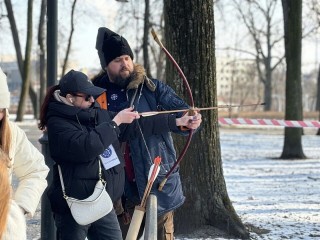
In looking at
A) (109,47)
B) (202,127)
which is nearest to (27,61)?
(202,127)

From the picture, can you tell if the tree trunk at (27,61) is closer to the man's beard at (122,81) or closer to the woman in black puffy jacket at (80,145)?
the man's beard at (122,81)

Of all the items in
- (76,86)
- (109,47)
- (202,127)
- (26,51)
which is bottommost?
(202,127)

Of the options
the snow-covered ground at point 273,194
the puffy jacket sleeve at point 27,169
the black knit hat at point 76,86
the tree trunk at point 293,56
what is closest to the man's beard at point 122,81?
the black knit hat at point 76,86

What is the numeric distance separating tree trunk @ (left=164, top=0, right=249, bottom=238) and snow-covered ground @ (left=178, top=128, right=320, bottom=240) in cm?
30

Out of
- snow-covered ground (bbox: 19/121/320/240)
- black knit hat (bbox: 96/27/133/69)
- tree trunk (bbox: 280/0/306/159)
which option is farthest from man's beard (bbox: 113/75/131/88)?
tree trunk (bbox: 280/0/306/159)

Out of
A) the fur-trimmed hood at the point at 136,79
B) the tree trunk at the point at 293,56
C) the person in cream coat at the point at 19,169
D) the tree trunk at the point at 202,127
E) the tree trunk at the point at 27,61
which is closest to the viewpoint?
the person in cream coat at the point at 19,169

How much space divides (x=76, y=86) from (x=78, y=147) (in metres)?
0.39

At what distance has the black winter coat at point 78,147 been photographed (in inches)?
137

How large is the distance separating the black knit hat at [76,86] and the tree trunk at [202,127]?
7.56ft

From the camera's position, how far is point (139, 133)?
13.3ft

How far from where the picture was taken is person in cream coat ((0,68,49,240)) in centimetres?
277

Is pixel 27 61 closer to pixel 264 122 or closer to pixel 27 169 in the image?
pixel 264 122

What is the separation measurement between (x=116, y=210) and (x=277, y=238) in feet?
8.00

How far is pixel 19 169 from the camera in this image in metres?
3.00
